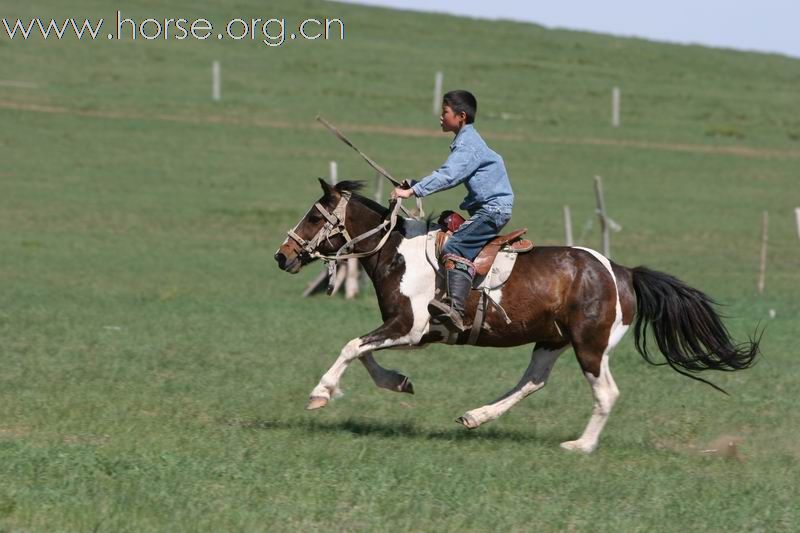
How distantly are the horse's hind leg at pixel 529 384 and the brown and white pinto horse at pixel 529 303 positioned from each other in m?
0.01

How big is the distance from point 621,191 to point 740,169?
6.20 m

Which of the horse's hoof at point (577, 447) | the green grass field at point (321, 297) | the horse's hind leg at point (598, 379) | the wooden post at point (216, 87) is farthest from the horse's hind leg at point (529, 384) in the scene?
the wooden post at point (216, 87)

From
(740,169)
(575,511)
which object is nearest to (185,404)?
(575,511)

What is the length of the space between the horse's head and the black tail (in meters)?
2.42

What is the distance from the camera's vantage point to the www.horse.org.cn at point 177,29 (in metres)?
52.9

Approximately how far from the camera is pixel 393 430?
10.4 m

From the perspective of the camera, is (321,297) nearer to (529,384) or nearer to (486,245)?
(529,384)

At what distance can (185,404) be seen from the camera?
11.2 metres

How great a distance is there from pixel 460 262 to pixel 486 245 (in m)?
0.32

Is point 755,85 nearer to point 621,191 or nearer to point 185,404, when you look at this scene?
point 621,191

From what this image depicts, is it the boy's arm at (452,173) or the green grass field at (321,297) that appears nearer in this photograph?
the green grass field at (321,297)

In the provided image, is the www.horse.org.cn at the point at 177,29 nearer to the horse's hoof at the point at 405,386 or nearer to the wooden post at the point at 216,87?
the wooden post at the point at 216,87

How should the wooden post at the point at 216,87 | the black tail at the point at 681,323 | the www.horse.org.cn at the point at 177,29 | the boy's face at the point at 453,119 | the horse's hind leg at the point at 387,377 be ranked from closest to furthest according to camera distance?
the boy's face at the point at 453,119 → the horse's hind leg at the point at 387,377 → the black tail at the point at 681,323 → the wooden post at the point at 216,87 → the www.horse.org.cn at the point at 177,29

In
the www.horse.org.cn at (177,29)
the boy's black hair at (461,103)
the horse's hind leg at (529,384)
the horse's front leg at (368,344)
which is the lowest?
the horse's hind leg at (529,384)
